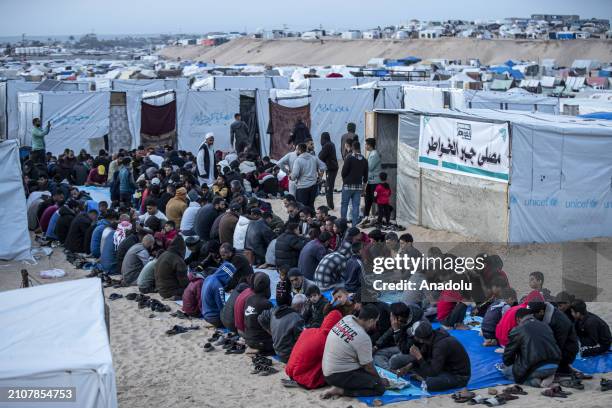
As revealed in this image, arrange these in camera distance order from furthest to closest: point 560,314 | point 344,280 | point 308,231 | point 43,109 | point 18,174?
1. point 43,109
2. point 18,174
3. point 308,231
4. point 344,280
5. point 560,314

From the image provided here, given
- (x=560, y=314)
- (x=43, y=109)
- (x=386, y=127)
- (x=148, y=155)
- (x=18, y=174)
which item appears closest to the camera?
(x=560, y=314)

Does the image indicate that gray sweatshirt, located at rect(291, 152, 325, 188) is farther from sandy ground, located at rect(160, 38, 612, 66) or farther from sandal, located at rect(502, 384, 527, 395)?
sandy ground, located at rect(160, 38, 612, 66)

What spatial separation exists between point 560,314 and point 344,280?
2.73 meters

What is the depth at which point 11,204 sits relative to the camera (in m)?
12.5

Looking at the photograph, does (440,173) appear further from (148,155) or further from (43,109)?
(43,109)

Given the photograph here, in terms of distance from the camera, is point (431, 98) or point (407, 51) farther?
point (407, 51)

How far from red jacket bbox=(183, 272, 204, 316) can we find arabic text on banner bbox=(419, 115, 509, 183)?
4798 millimetres

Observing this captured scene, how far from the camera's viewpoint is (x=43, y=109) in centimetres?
2048

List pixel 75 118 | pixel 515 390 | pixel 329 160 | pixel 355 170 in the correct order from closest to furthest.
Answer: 1. pixel 515 390
2. pixel 355 170
3. pixel 329 160
4. pixel 75 118

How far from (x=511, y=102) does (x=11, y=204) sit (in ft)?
48.6

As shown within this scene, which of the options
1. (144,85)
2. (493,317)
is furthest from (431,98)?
(493,317)

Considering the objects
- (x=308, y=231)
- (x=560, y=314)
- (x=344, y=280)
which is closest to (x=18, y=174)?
(x=308, y=231)

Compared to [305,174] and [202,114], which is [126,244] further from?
[202,114]

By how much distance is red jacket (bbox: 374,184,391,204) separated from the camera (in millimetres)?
13734
